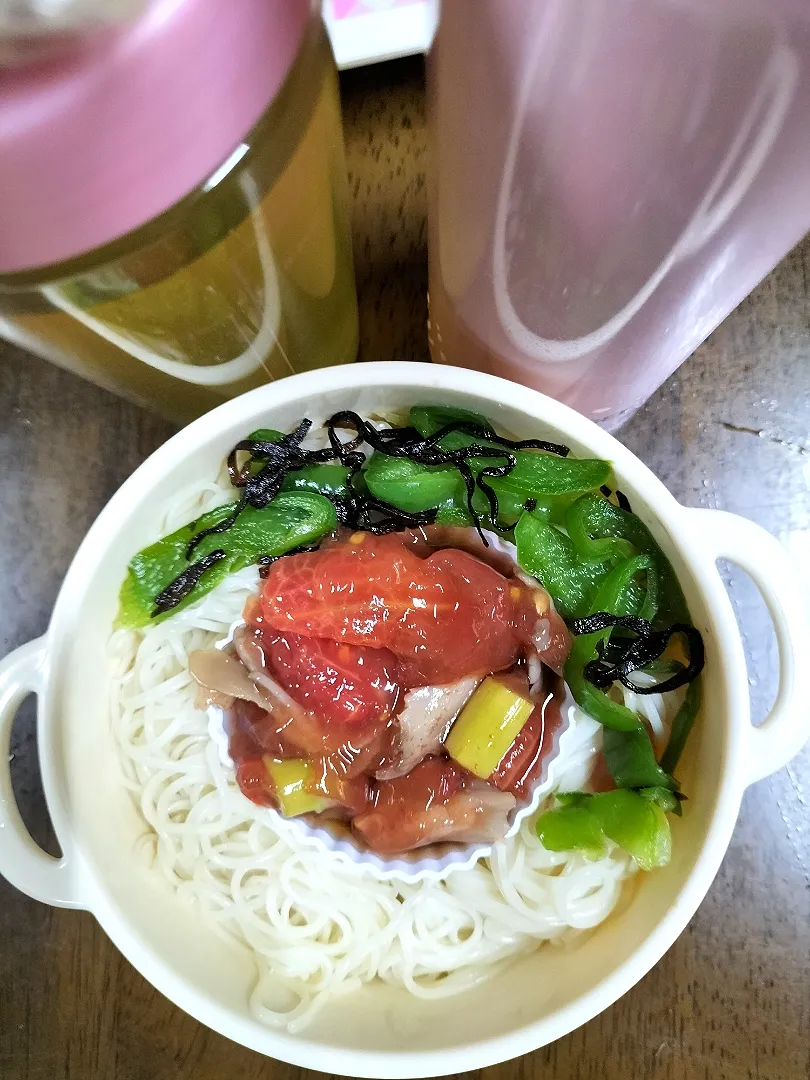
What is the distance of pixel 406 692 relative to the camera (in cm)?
69

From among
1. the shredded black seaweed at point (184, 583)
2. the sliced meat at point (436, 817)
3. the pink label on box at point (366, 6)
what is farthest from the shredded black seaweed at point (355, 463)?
the pink label on box at point (366, 6)

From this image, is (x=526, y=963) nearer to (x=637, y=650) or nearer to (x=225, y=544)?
(x=637, y=650)

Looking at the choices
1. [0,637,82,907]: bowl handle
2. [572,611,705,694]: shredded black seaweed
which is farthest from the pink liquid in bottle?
[0,637,82,907]: bowl handle

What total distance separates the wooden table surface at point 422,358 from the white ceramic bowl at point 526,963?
0.58ft

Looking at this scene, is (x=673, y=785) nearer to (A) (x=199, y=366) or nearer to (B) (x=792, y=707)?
(B) (x=792, y=707)

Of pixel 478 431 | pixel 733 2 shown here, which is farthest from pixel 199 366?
pixel 733 2

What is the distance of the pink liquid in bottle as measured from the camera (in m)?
0.33

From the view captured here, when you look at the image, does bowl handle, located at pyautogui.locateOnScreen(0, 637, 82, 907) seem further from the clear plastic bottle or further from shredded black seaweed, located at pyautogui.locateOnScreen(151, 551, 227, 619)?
the clear plastic bottle

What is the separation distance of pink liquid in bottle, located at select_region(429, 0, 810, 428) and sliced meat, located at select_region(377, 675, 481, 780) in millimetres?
295

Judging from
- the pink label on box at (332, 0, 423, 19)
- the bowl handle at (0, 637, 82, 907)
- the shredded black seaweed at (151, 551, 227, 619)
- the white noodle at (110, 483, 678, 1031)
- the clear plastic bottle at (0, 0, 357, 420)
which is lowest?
the white noodle at (110, 483, 678, 1031)

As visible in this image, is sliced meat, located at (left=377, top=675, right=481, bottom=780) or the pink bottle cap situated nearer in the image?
the pink bottle cap

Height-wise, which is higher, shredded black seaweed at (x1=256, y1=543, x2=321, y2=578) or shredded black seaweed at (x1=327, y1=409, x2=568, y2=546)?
shredded black seaweed at (x1=327, y1=409, x2=568, y2=546)

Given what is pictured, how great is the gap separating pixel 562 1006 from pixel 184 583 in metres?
0.47

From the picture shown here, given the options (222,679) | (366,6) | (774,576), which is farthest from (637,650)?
(366,6)
